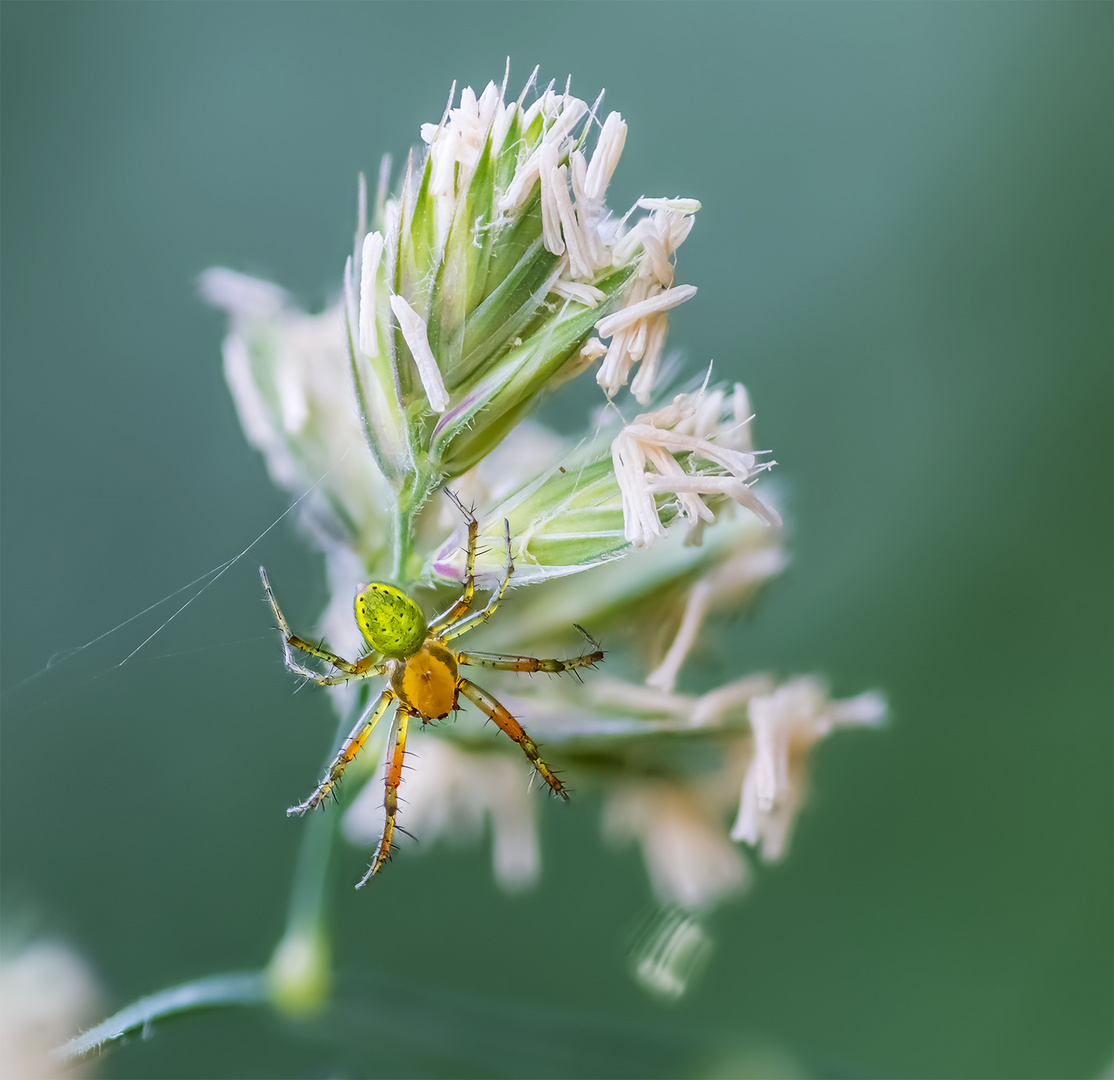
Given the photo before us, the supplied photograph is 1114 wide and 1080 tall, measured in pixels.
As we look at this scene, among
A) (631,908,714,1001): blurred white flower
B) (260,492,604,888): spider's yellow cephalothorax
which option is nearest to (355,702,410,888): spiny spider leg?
(260,492,604,888): spider's yellow cephalothorax

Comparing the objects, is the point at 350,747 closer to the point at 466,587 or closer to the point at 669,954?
the point at 466,587

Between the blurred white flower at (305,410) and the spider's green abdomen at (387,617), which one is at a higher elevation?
the blurred white flower at (305,410)

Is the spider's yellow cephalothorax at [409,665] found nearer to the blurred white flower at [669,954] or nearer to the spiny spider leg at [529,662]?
the spiny spider leg at [529,662]

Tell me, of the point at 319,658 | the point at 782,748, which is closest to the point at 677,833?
the point at 782,748

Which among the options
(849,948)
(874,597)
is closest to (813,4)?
(874,597)

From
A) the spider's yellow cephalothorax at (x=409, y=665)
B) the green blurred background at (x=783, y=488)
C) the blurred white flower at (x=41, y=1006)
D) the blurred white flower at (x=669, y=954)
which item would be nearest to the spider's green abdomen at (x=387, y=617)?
the spider's yellow cephalothorax at (x=409, y=665)

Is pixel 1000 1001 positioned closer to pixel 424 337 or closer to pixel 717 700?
pixel 717 700
